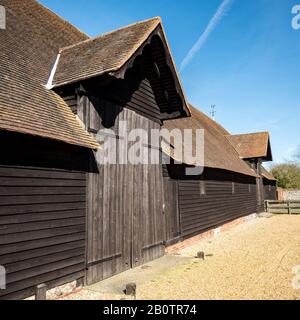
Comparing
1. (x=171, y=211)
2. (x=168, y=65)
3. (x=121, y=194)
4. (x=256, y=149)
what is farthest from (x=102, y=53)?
(x=256, y=149)

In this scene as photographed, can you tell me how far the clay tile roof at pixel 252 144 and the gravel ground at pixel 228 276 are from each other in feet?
48.5

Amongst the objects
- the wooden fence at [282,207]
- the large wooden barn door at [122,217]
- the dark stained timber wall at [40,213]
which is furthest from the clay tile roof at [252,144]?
the dark stained timber wall at [40,213]

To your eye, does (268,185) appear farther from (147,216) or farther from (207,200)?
(147,216)

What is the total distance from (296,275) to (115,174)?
18.0 feet

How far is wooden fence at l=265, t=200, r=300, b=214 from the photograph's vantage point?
1074 inches

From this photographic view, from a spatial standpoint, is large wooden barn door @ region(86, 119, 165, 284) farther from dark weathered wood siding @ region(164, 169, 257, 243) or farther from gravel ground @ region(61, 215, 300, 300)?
dark weathered wood siding @ region(164, 169, 257, 243)

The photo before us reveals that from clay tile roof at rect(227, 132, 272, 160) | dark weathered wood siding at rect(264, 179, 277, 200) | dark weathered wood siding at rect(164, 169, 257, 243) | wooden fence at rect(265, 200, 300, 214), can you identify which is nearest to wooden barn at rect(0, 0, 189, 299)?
dark weathered wood siding at rect(164, 169, 257, 243)

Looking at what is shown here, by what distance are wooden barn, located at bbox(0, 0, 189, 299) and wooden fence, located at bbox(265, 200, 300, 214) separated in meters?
21.2

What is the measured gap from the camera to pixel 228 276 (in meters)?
7.87

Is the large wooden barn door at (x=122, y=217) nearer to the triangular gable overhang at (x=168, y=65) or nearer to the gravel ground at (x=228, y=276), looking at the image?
the gravel ground at (x=228, y=276)

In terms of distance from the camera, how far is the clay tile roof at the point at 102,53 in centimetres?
747

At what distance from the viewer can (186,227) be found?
12469 millimetres

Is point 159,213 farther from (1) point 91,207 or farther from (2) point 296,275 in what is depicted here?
(2) point 296,275
